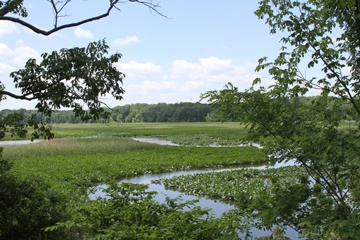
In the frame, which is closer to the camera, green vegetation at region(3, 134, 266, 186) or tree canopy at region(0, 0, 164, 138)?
tree canopy at region(0, 0, 164, 138)

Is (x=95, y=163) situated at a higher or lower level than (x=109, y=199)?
lower

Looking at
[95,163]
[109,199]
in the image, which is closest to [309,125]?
[109,199]

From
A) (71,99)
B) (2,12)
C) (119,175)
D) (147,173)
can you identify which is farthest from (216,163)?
(2,12)

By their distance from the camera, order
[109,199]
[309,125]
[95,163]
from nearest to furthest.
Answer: [309,125]
[109,199]
[95,163]

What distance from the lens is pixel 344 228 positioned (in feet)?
10.6

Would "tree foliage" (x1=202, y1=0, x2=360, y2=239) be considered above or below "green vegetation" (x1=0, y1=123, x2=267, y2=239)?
above

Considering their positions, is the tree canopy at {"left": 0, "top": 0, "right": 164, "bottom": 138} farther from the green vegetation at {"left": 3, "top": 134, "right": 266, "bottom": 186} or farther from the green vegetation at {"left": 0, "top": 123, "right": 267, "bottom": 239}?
the green vegetation at {"left": 3, "top": 134, "right": 266, "bottom": 186}

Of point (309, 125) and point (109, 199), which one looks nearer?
point (309, 125)

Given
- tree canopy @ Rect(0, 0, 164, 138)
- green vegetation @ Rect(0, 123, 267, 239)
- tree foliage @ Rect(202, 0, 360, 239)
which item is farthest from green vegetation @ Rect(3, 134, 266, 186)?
tree foliage @ Rect(202, 0, 360, 239)

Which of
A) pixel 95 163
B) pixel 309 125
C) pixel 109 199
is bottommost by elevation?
pixel 95 163

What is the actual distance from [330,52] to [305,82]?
2.24ft

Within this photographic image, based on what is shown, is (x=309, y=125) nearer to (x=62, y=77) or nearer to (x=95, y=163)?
(x=62, y=77)

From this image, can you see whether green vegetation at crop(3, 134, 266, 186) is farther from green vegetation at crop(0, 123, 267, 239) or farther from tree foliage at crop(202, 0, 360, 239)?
tree foliage at crop(202, 0, 360, 239)

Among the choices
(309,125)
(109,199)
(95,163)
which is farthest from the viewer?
(95,163)
